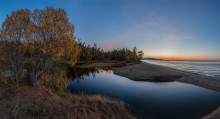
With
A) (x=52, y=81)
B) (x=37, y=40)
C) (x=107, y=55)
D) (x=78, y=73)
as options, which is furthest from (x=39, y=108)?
(x=107, y=55)

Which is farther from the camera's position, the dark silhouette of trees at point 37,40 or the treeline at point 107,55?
the treeline at point 107,55

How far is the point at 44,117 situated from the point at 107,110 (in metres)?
5.37

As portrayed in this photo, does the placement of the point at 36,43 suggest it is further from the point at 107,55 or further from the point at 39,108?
the point at 107,55

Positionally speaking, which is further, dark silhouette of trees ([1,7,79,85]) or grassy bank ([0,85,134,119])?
dark silhouette of trees ([1,7,79,85])

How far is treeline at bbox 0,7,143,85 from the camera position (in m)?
13.1

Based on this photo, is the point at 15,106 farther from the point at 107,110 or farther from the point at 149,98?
the point at 149,98

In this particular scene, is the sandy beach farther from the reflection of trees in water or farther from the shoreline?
the reflection of trees in water

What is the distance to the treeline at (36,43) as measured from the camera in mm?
13102

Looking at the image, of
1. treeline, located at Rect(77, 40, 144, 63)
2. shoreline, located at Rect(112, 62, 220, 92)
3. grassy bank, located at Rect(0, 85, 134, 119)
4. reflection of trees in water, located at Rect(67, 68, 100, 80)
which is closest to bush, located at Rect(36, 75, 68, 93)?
grassy bank, located at Rect(0, 85, 134, 119)

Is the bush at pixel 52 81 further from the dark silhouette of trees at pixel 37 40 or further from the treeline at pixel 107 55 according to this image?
the treeline at pixel 107 55

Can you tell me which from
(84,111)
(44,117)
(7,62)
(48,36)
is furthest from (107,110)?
(7,62)

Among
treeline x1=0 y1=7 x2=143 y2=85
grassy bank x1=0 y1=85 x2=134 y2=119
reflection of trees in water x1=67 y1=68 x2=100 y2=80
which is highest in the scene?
treeline x1=0 y1=7 x2=143 y2=85

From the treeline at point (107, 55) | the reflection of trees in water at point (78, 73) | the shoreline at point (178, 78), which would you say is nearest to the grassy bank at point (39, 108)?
the shoreline at point (178, 78)

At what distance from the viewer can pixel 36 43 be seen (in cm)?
1358
